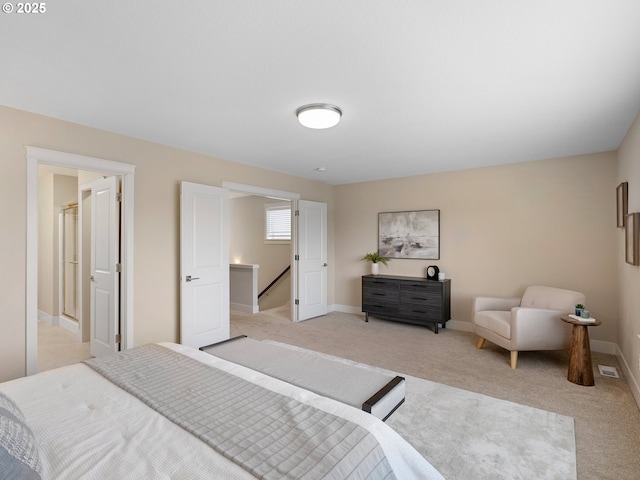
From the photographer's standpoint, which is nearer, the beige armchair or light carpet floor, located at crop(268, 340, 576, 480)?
light carpet floor, located at crop(268, 340, 576, 480)

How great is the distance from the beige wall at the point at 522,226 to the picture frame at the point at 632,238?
1.13 meters

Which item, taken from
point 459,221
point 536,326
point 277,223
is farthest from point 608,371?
point 277,223

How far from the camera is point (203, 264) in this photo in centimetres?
400

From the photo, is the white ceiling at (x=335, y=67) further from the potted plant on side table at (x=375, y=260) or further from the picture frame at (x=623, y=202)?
the potted plant on side table at (x=375, y=260)

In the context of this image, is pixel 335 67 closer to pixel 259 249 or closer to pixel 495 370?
pixel 495 370

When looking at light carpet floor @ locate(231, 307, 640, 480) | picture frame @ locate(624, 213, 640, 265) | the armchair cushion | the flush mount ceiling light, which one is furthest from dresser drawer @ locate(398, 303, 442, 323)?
the flush mount ceiling light

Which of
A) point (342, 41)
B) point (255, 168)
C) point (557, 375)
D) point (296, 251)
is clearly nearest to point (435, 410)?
point (557, 375)

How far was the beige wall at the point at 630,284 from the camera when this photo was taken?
274cm

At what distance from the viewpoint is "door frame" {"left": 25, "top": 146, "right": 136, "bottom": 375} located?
2748 mm

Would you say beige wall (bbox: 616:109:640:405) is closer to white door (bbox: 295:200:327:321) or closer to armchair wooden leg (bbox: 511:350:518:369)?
armchair wooden leg (bbox: 511:350:518:369)

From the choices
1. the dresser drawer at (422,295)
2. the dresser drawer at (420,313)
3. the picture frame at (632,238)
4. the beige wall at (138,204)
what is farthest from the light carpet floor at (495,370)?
the beige wall at (138,204)

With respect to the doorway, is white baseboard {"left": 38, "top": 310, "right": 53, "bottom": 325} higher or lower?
lower

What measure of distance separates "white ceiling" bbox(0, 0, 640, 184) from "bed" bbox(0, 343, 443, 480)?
1.81 meters

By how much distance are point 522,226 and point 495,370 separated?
2.16m
